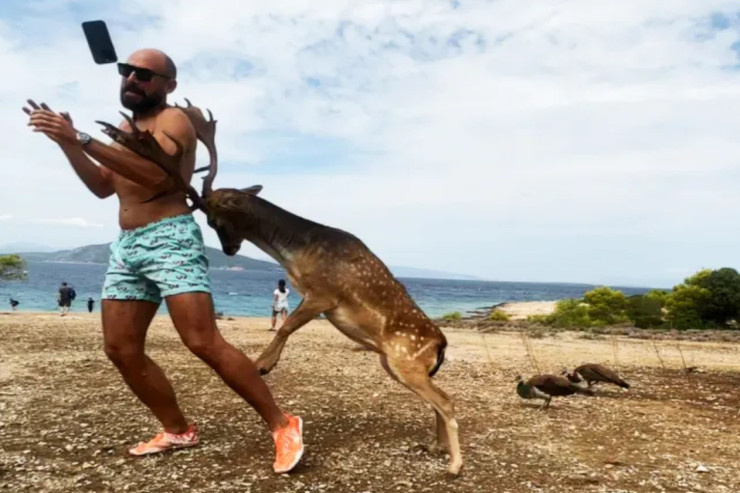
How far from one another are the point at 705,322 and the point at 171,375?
26.4 m

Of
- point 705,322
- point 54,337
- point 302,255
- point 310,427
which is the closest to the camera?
point 302,255

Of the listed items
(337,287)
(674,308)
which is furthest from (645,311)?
(337,287)

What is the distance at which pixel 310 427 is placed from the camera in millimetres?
6137

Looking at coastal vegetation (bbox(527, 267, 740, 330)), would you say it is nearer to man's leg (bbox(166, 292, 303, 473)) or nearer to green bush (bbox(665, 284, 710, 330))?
green bush (bbox(665, 284, 710, 330))

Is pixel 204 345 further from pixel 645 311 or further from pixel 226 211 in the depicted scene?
pixel 645 311

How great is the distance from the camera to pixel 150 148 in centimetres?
439

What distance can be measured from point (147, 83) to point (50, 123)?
79 centimetres

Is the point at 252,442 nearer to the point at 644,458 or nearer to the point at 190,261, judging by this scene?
the point at 190,261

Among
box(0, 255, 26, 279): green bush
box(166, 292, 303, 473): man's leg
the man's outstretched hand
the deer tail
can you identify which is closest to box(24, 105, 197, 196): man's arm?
the man's outstretched hand

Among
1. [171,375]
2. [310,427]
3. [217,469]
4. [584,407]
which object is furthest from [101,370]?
[584,407]

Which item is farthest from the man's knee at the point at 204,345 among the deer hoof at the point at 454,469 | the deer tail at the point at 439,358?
the deer hoof at the point at 454,469

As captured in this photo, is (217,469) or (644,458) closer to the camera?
(217,469)

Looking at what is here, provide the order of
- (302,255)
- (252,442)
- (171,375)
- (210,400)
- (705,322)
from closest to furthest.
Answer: (302,255), (252,442), (210,400), (171,375), (705,322)

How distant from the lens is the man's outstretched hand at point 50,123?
4.09 metres
